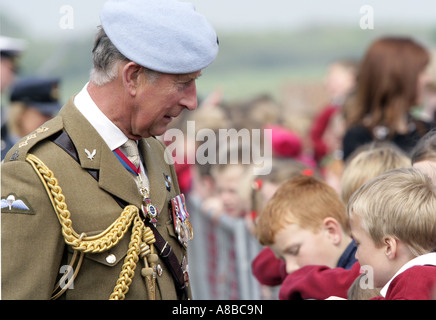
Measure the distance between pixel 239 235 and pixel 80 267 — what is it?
10.5 ft

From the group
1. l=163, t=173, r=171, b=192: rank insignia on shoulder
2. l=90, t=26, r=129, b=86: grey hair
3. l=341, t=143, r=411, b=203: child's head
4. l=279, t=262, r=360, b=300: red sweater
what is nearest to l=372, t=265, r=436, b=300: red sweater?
l=279, t=262, r=360, b=300: red sweater

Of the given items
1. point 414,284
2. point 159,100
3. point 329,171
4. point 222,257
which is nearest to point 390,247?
point 414,284

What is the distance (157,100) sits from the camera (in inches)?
122

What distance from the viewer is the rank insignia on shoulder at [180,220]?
3.29m

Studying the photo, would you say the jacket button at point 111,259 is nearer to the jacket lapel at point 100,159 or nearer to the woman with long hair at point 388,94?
the jacket lapel at point 100,159

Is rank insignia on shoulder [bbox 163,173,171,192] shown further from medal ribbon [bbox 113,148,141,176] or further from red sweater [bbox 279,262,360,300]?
red sweater [bbox 279,262,360,300]

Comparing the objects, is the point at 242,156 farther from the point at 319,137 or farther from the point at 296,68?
the point at 296,68

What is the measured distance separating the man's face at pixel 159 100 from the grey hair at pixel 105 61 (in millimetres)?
40

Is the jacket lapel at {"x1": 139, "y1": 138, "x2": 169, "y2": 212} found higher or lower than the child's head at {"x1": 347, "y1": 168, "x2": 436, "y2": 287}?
higher

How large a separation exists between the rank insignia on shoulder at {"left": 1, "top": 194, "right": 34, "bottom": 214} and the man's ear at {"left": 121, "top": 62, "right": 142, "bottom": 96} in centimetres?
60

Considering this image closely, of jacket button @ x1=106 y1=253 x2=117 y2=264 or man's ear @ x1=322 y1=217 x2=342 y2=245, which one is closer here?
jacket button @ x1=106 y1=253 x2=117 y2=264

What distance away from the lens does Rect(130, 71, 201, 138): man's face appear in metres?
3.10

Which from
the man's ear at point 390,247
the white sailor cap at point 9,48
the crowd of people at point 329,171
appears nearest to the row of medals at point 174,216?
the crowd of people at point 329,171

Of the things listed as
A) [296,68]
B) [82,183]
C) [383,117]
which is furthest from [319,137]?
[296,68]
